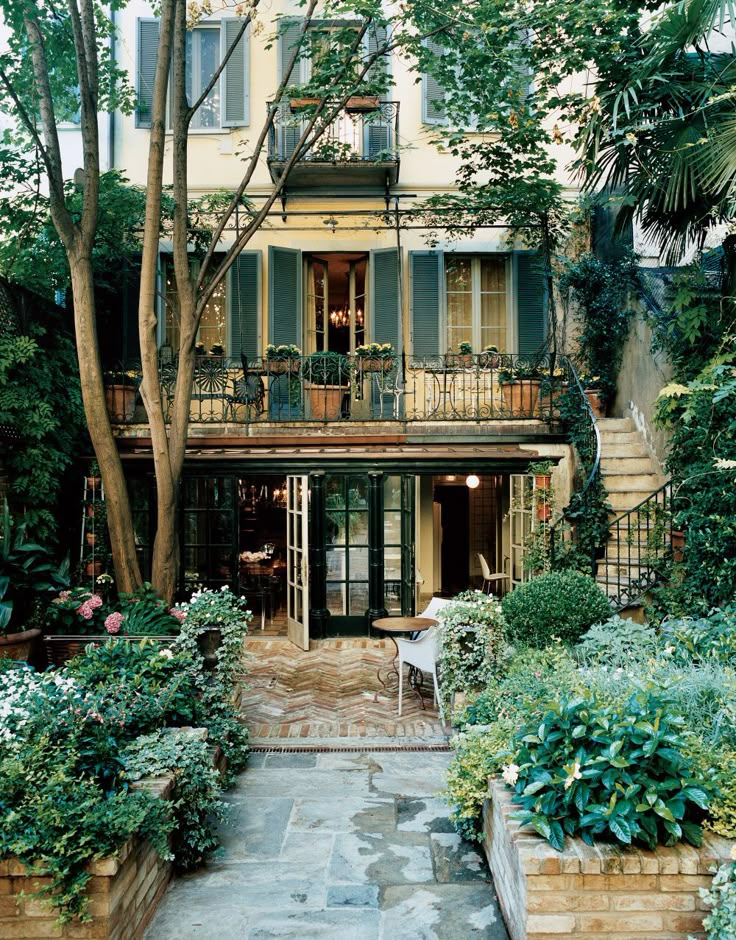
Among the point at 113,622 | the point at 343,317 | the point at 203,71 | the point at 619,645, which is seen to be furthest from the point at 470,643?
the point at 203,71

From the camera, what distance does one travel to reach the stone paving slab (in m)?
3.24

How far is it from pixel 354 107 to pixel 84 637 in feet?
25.9

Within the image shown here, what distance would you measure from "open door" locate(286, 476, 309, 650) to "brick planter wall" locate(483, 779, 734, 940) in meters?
6.03

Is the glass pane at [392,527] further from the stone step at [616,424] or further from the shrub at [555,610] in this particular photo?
the shrub at [555,610]

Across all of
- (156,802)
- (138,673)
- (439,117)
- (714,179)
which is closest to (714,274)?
(714,179)

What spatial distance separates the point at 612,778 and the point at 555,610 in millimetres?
3174

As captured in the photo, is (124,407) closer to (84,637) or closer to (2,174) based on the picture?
(2,174)

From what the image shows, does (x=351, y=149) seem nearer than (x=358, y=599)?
No

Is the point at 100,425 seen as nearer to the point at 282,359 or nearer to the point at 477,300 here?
A: the point at 282,359

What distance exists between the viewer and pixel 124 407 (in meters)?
9.72

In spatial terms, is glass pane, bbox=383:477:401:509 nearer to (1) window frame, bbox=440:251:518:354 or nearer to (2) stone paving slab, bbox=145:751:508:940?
(1) window frame, bbox=440:251:518:354

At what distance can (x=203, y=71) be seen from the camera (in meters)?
11.1

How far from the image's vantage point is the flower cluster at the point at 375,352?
396 inches

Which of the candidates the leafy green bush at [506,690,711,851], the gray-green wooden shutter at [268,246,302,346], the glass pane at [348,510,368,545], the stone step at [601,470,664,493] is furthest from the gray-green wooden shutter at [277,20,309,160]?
the leafy green bush at [506,690,711,851]
